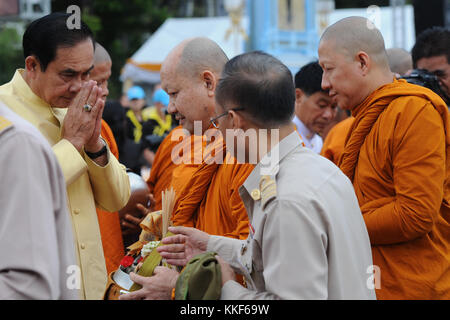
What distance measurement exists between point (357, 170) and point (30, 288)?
65.9 inches

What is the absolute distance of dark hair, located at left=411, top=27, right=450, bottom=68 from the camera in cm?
380

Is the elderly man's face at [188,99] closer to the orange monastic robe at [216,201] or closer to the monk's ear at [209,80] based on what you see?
the monk's ear at [209,80]

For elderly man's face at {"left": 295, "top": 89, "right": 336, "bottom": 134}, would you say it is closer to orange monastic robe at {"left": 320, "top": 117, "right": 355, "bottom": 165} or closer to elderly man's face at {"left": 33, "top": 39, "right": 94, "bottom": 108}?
orange monastic robe at {"left": 320, "top": 117, "right": 355, "bottom": 165}

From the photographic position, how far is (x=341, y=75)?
2.83m

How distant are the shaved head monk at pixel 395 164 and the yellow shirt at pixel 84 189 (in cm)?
107

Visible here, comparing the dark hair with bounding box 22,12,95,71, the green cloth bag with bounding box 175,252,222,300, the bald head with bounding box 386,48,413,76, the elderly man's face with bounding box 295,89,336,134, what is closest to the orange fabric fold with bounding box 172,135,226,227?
the dark hair with bounding box 22,12,95,71

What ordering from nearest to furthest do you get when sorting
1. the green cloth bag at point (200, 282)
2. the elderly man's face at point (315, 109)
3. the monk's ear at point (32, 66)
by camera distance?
the green cloth bag at point (200, 282), the monk's ear at point (32, 66), the elderly man's face at point (315, 109)

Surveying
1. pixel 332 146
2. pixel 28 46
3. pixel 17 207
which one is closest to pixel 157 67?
pixel 332 146

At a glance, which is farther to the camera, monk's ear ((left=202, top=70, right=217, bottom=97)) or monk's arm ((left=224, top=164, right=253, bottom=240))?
monk's ear ((left=202, top=70, right=217, bottom=97))

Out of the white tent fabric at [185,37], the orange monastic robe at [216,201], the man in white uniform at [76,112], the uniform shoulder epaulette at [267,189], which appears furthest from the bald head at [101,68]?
the white tent fabric at [185,37]

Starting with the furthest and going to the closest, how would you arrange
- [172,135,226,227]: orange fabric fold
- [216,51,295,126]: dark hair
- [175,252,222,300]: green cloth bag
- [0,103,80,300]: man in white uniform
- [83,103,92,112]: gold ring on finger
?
[172,135,226,227]: orange fabric fold < [83,103,92,112]: gold ring on finger < [216,51,295,126]: dark hair < [175,252,222,300]: green cloth bag < [0,103,80,300]: man in white uniform

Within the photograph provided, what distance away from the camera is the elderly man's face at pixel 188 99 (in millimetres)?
3008

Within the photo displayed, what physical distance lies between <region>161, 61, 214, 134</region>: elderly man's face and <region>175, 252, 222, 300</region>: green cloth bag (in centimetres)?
126
